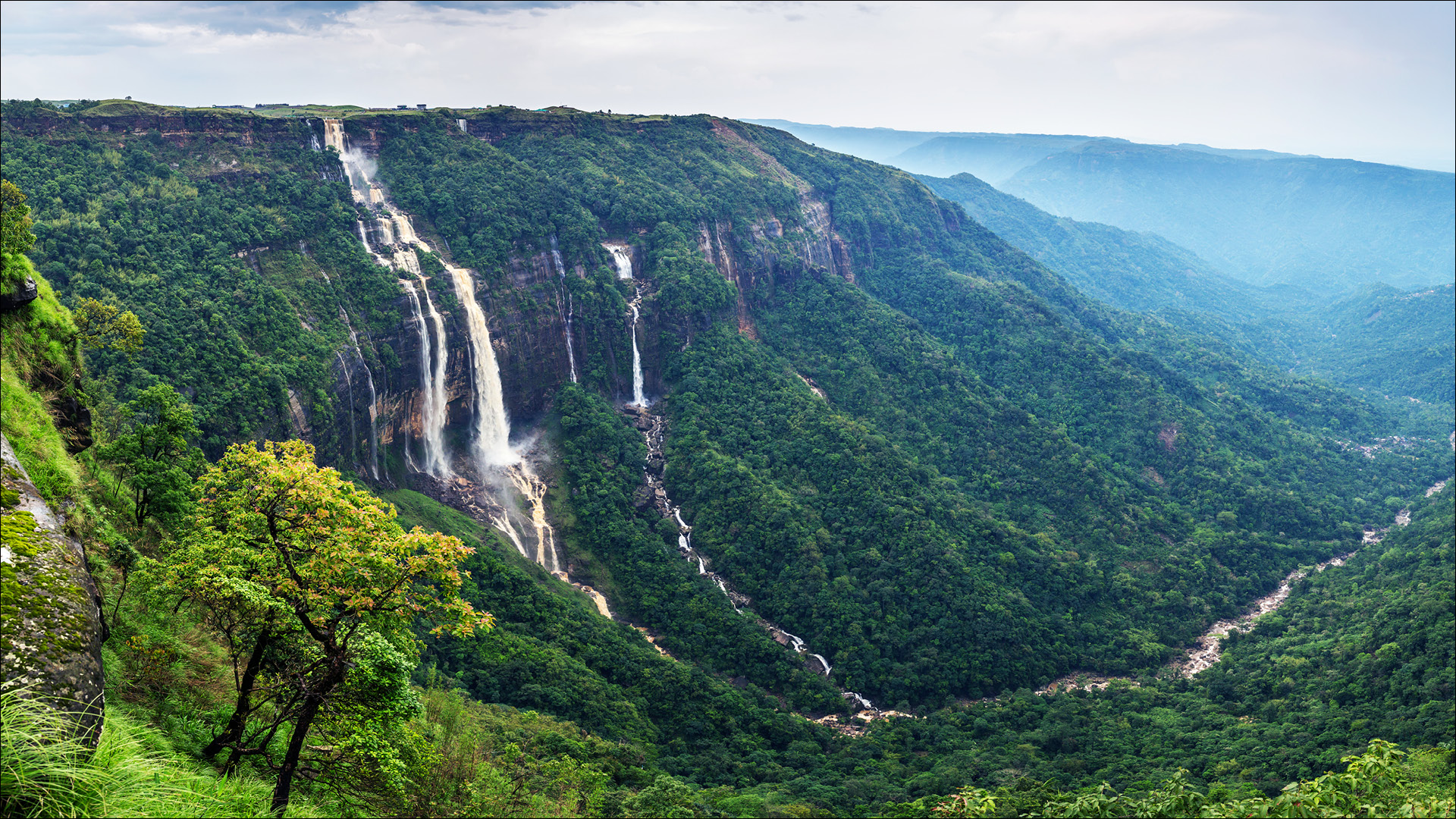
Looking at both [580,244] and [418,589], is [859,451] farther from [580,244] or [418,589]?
[418,589]

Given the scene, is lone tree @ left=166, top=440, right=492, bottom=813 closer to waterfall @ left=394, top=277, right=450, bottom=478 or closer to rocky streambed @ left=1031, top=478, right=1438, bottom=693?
A: rocky streambed @ left=1031, top=478, right=1438, bottom=693

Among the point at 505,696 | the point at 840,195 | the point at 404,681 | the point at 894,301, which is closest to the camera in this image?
the point at 404,681

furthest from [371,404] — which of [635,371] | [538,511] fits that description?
[635,371]

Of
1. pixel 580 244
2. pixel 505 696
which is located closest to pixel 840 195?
pixel 580 244

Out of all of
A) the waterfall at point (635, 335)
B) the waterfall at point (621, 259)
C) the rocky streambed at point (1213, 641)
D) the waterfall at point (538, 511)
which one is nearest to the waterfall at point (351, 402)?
the waterfall at point (538, 511)

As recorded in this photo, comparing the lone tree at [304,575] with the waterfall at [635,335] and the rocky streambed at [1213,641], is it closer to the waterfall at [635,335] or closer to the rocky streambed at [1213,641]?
the rocky streambed at [1213,641]

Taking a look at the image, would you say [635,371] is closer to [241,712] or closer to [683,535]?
[683,535]
